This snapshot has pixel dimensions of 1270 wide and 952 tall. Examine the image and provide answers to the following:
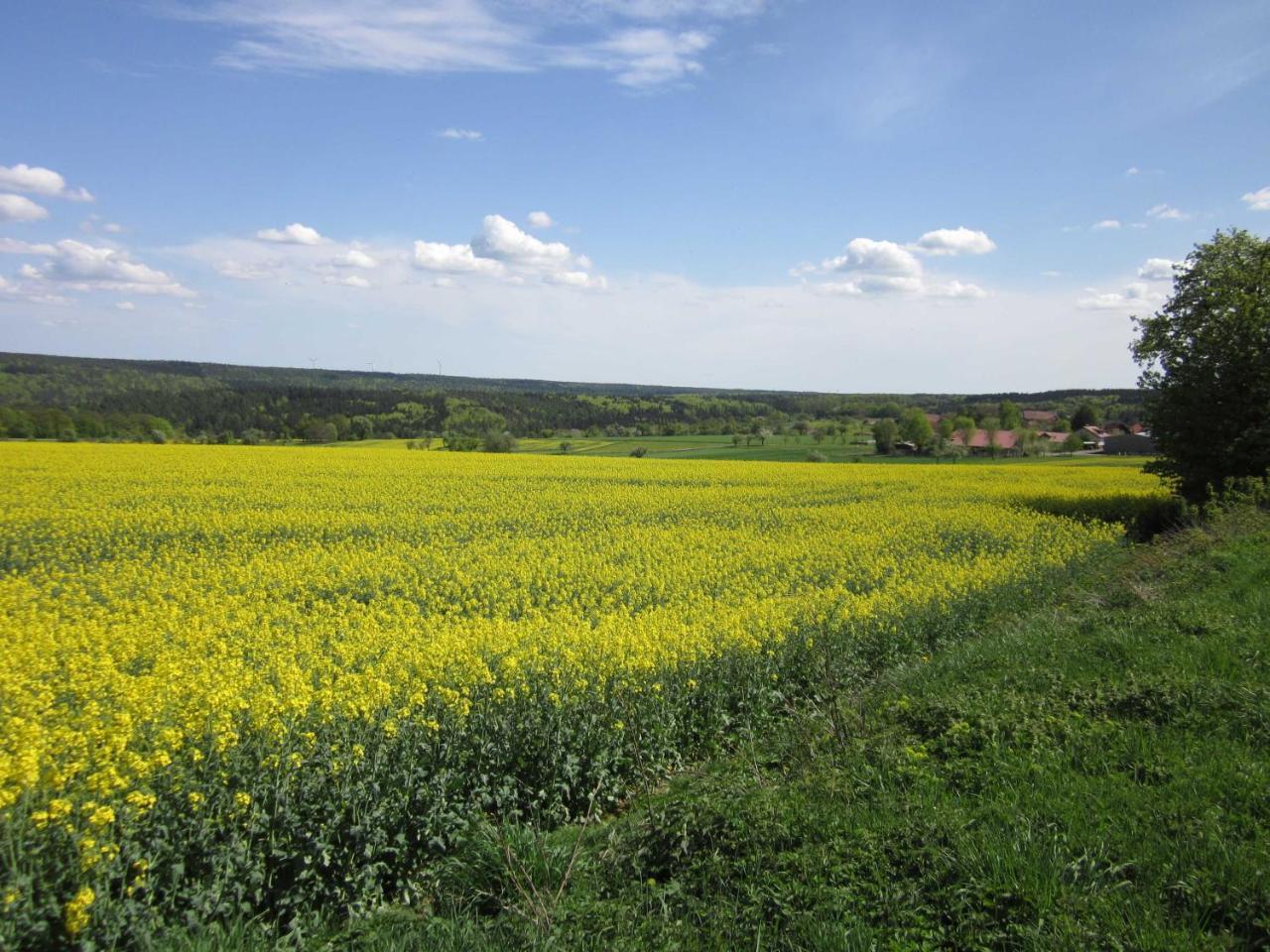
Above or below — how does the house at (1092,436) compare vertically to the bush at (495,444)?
above

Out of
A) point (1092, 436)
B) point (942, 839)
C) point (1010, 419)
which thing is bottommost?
point (942, 839)

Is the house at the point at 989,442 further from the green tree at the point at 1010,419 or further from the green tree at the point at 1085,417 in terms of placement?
the green tree at the point at 1085,417

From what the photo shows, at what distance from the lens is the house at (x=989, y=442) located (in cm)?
6281

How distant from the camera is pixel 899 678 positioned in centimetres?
762

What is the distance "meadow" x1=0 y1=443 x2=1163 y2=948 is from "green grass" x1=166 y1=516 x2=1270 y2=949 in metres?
0.49

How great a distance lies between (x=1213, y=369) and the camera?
2152 centimetres

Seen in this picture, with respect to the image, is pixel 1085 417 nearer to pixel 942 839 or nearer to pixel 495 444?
pixel 495 444

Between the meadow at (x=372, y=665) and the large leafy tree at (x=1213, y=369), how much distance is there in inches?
215

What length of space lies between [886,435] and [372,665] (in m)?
59.5

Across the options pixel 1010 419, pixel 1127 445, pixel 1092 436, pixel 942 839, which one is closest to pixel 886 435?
pixel 1127 445

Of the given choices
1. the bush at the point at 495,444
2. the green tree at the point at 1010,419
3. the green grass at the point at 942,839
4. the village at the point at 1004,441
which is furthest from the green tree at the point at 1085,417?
the green grass at the point at 942,839

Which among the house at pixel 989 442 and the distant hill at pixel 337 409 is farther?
the distant hill at pixel 337 409

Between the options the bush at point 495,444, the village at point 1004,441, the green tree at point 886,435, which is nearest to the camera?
the village at point 1004,441

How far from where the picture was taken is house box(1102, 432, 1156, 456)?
185 feet
